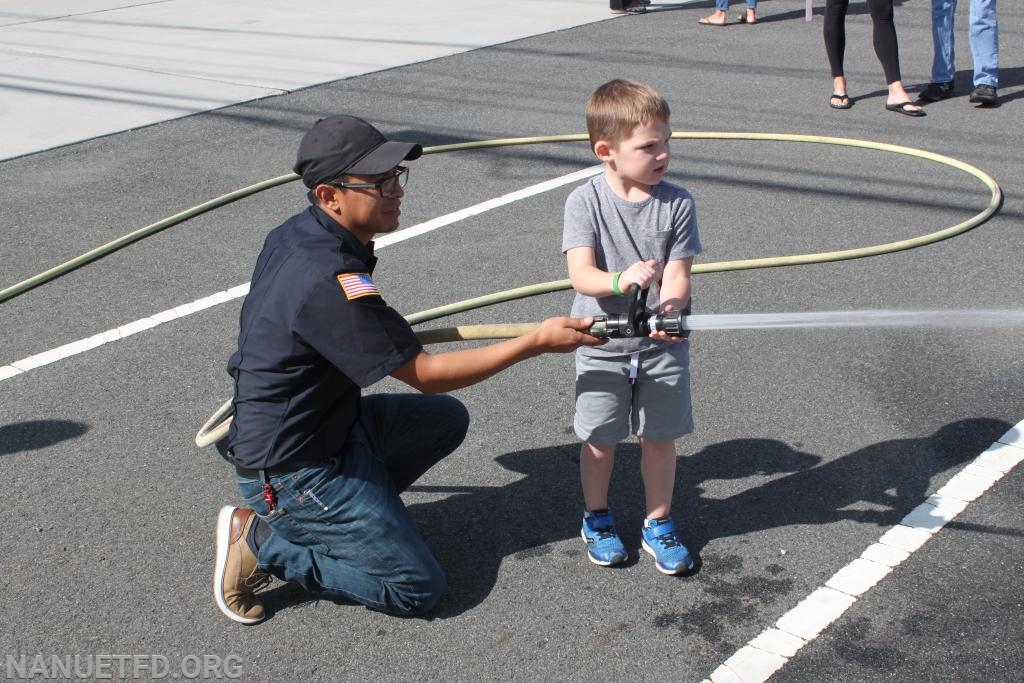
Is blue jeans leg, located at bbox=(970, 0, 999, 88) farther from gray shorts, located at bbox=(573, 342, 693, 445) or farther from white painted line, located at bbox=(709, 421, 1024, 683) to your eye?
gray shorts, located at bbox=(573, 342, 693, 445)

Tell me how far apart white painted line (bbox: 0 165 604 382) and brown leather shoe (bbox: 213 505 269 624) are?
210 centimetres

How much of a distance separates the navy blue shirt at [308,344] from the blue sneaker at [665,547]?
1029 mm

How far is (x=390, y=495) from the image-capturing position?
3.49 meters

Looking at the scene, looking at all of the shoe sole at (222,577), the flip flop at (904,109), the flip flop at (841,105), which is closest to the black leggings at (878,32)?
the flip flop at (904,109)

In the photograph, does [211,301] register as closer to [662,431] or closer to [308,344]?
[308,344]

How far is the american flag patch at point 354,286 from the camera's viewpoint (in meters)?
3.17

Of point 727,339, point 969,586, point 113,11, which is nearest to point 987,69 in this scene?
point 727,339

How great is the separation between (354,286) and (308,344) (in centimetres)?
22

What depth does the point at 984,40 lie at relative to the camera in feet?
27.6

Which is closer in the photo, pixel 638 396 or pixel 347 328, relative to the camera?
pixel 347 328

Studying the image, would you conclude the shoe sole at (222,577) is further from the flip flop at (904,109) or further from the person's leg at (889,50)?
the flip flop at (904,109)

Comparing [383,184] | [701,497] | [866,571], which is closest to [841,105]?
[701,497]

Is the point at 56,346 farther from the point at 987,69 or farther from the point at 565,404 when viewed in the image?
the point at 987,69

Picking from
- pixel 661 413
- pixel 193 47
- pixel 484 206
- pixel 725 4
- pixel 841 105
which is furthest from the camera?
pixel 725 4
